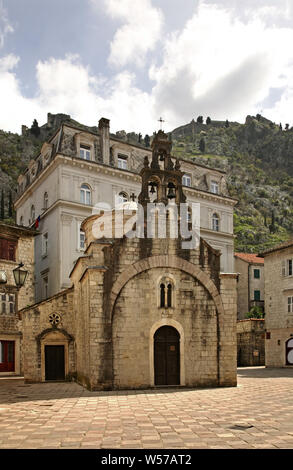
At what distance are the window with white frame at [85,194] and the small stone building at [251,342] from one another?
18482 millimetres

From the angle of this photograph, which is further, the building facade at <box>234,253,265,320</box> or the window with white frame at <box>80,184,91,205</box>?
the building facade at <box>234,253,265,320</box>

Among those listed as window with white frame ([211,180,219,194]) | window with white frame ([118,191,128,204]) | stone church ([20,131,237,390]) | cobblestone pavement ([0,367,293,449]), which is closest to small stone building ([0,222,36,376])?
window with white frame ([118,191,128,204])

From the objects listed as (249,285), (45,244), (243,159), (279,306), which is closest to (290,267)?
(279,306)

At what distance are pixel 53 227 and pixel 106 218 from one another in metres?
13.8

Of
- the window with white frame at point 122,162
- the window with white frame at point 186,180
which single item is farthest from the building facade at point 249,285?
the window with white frame at point 122,162

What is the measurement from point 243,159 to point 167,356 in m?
140

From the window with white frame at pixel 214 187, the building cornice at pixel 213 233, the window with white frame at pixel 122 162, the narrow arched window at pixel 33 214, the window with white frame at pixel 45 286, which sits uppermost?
the window with white frame at pixel 122 162

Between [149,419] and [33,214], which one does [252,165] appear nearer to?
[33,214]

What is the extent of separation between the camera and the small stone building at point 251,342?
43938mm

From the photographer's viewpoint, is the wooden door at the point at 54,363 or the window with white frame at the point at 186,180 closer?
the wooden door at the point at 54,363

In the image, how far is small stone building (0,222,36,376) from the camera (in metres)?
32.9

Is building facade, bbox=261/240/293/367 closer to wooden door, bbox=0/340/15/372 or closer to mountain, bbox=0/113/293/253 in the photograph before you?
wooden door, bbox=0/340/15/372

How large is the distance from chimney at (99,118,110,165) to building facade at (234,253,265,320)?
81.0ft

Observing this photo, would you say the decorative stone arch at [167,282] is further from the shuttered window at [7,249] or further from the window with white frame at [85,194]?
the window with white frame at [85,194]
